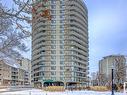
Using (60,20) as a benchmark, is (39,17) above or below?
below

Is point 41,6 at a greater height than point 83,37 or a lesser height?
lesser

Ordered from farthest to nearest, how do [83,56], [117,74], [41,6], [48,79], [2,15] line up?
[83,56], [48,79], [117,74], [2,15], [41,6]

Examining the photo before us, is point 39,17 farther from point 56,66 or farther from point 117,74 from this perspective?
point 56,66

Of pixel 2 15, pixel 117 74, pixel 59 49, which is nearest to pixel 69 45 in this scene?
pixel 59 49

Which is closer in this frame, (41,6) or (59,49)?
(41,6)

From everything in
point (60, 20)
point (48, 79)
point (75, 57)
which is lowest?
point (48, 79)

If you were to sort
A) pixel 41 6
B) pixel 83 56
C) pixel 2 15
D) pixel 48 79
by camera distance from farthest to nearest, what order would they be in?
1. pixel 83 56
2. pixel 48 79
3. pixel 2 15
4. pixel 41 6

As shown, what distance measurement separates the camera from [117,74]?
8075cm

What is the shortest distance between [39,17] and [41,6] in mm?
200

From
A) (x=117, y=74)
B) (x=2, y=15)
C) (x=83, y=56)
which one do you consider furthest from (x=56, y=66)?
(x=2, y=15)

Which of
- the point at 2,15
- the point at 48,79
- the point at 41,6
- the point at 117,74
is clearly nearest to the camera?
the point at 41,6

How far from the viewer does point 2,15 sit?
555 cm

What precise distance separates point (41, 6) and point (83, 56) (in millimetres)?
152416

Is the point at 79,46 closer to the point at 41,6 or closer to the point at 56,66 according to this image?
the point at 56,66
